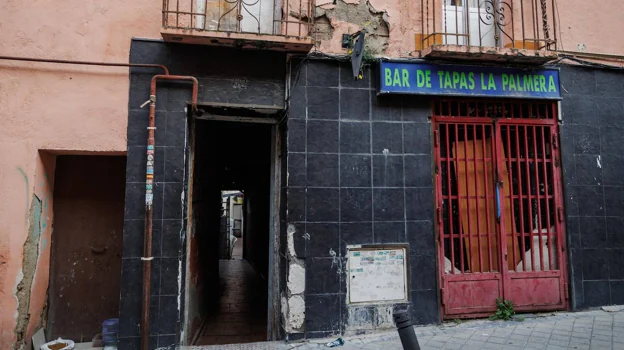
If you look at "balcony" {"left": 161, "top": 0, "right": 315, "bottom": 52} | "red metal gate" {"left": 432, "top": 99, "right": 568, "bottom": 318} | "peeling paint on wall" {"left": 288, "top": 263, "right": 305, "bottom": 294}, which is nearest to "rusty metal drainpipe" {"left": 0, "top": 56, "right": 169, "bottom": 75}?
"balcony" {"left": 161, "top": 0, "right": 315, "bottom": 52}

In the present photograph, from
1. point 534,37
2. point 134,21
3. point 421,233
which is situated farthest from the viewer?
point 534,37

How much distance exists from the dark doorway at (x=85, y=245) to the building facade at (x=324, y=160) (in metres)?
0.02

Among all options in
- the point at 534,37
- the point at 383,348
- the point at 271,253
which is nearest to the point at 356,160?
the point at 271,253

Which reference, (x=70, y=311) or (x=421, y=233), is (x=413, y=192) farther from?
(x=70, y=311)

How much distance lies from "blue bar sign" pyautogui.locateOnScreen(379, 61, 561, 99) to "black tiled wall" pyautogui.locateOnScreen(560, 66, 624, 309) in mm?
492

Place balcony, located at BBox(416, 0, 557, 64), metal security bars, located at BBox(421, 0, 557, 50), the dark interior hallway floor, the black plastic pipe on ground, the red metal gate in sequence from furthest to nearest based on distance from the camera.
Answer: the dark interior hallway floor, metal security bars, located at BBox(421, 0, 557, 50), balcony, located at BBox(416, 0, 557, 64), the red metal gate, the black plastic pipe on ground

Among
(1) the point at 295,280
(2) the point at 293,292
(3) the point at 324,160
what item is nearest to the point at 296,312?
(2) the point at 293,292

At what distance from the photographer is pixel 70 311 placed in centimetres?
529

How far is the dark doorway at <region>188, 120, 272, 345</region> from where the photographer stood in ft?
18.8

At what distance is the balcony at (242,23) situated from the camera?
461 cm

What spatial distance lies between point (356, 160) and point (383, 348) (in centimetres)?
245

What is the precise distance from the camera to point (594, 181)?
5.76 meters

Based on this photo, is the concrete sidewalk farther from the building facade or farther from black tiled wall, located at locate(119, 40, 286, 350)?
black tiled wall, located at locate(119, 40, 286, 350)

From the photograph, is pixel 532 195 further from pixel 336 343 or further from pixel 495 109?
pixel 336 343
